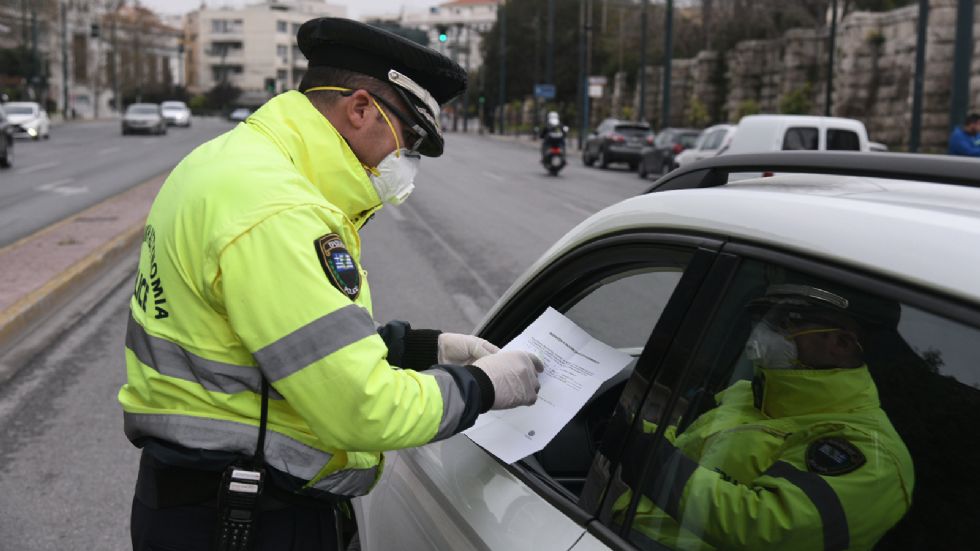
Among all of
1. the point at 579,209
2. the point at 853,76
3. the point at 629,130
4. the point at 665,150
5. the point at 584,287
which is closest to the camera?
the point at 584,287

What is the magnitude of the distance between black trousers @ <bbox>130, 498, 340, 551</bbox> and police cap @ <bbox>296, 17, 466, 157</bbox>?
79cm

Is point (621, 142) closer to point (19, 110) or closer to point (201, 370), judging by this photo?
point (19, 110)

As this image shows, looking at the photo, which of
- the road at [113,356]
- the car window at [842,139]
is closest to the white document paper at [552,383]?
the road at [113,356]

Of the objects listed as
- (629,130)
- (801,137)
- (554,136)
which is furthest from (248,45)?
(801,137)

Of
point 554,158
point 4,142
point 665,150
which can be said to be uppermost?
point 665,150

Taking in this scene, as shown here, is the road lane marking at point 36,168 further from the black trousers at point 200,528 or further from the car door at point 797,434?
the car door at point 797,434

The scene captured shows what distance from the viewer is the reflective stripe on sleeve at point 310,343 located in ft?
5.54

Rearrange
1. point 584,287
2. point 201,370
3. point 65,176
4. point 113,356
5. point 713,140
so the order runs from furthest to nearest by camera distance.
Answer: point 713,140
point 65,176
point 113,356
point 584,287
point 201,370

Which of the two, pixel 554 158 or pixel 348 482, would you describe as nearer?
pixel 348 482

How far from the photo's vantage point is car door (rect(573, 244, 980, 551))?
4.51 feet

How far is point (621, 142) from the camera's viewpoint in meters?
32.6

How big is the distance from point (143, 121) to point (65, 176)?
28.5m

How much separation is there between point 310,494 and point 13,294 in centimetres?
756

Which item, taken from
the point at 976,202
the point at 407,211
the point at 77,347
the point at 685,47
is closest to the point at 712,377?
the point at 976,202
